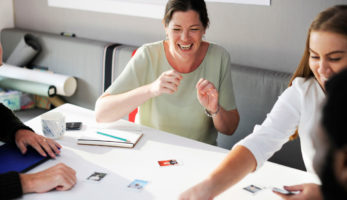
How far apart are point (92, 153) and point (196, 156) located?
384mm

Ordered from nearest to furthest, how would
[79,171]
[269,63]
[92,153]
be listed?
[79,171] → [92,153] → [269,63]

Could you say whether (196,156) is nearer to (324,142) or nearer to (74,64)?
(324,142)

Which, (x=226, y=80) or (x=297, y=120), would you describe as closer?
(x=297, y=120)

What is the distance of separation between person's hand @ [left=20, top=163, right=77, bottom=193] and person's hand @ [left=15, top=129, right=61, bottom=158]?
19cm

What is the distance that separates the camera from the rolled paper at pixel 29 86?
262 cm

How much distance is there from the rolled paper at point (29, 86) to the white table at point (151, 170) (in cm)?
120

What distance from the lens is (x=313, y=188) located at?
0.97 metres

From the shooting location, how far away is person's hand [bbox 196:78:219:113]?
55.9 inches

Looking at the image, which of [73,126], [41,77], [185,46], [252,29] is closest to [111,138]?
[73,126]

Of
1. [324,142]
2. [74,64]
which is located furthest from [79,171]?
[74,64]

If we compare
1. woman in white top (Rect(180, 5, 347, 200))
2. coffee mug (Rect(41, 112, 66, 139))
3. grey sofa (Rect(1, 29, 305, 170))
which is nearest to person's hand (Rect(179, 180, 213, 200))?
woman in white top (Rect(180, 5, 347, 200))

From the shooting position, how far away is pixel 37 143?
1290 millimetres

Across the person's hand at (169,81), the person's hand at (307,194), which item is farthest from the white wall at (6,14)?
the person's hand at (307,194)

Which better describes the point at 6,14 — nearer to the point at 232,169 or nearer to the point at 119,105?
the point at 119,105
